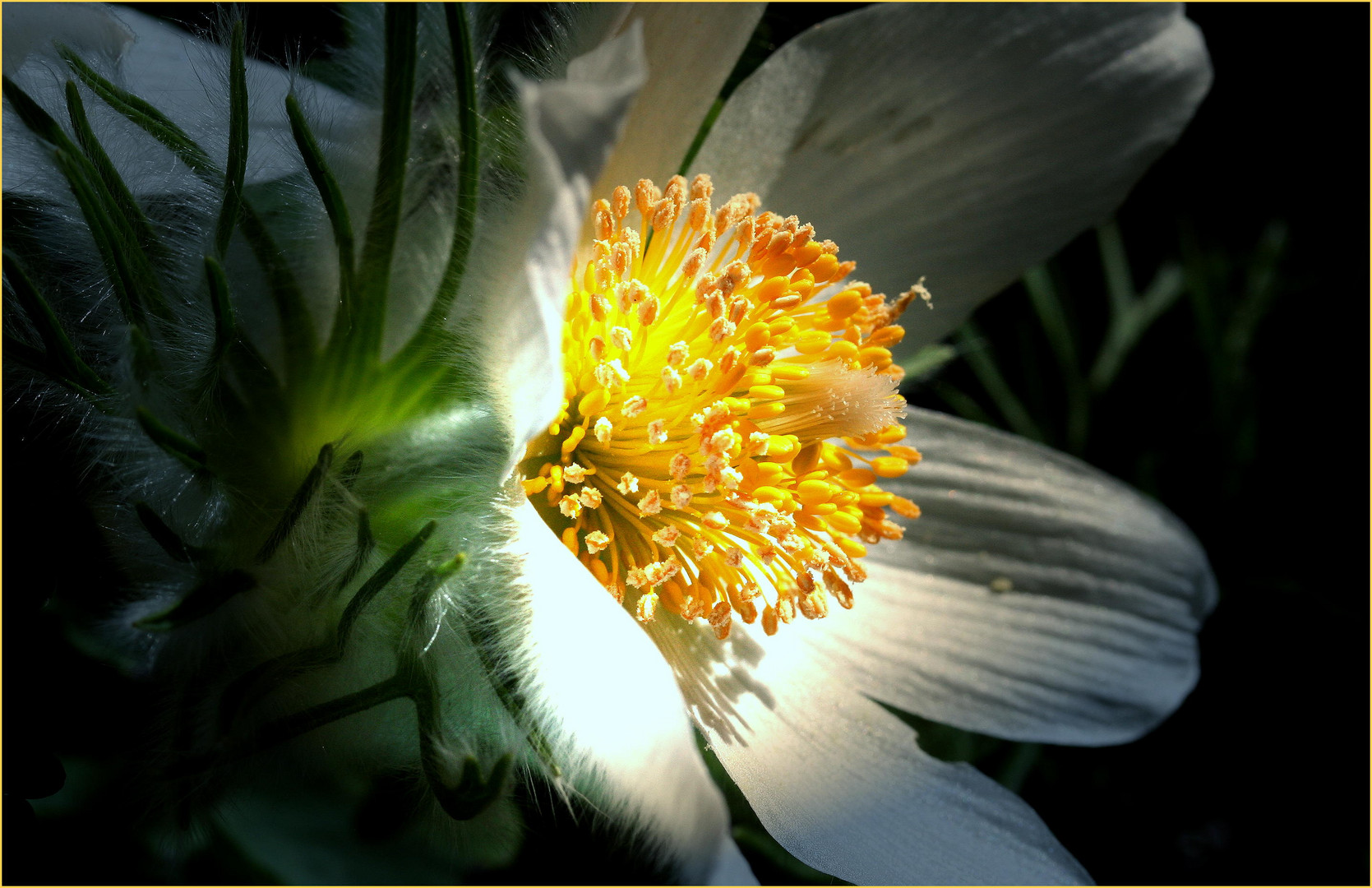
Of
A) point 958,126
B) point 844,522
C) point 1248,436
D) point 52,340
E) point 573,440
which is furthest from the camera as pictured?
point 1248,436

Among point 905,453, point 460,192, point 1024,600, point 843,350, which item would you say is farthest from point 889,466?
point 460,192

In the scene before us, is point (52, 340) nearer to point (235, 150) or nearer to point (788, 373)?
point (235, 150)

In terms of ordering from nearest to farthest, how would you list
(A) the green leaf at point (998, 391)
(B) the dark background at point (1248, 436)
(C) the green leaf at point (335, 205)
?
(C) the green leaf at point (335, 205), (B) the dark background at point (1248, 436), (A) the green leaf at point (998, 391)

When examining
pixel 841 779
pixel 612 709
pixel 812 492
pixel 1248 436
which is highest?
pixel 1248 436

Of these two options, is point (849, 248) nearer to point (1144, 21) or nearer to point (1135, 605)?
point (1144, 21)

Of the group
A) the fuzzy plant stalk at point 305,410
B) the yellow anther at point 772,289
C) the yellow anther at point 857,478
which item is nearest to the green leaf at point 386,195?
the fuzzy plant stalk at point 305,410

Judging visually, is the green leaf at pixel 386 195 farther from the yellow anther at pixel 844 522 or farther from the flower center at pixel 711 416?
the yellow anther at pixel 844 522
